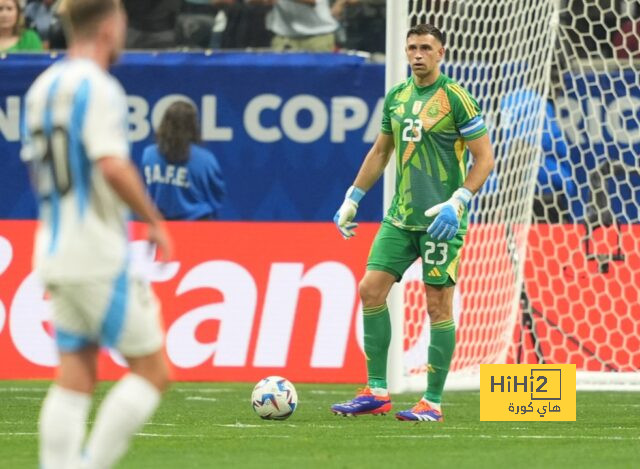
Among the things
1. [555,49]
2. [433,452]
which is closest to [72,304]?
[433,452]

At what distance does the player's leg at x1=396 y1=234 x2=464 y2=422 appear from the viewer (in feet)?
29.8

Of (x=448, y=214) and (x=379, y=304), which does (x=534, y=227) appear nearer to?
(x=379, y=304)

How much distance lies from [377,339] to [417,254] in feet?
1.74

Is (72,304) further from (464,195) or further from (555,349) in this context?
(555,349)

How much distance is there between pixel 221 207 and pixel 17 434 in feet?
20.1

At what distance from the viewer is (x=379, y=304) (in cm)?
934

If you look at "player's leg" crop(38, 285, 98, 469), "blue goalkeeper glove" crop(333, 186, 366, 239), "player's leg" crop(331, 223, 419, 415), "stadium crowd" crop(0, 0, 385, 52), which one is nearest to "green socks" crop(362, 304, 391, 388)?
"player's leg" crop(331, 223, 419, 415)

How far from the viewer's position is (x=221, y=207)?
46.2ft

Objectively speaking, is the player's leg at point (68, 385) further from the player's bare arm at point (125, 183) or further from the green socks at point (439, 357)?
the green socks at point (439, 357)

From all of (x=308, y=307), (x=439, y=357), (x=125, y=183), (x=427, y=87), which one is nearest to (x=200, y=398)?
(x=308, y=307)

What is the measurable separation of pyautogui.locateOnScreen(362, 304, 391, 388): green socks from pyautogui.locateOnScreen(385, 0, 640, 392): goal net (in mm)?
1876

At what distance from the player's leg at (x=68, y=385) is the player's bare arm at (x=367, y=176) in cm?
413

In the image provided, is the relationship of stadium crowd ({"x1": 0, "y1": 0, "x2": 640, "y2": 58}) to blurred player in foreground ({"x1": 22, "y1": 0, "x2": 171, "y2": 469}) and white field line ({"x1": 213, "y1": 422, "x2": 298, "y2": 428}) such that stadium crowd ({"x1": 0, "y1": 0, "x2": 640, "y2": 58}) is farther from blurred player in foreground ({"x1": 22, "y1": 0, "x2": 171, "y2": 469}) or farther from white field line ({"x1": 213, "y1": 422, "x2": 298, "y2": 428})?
blurred player in foreground ({"x1": 22, "y1": 0, "x2": 171, "y2": 469})

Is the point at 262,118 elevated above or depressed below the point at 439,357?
above
